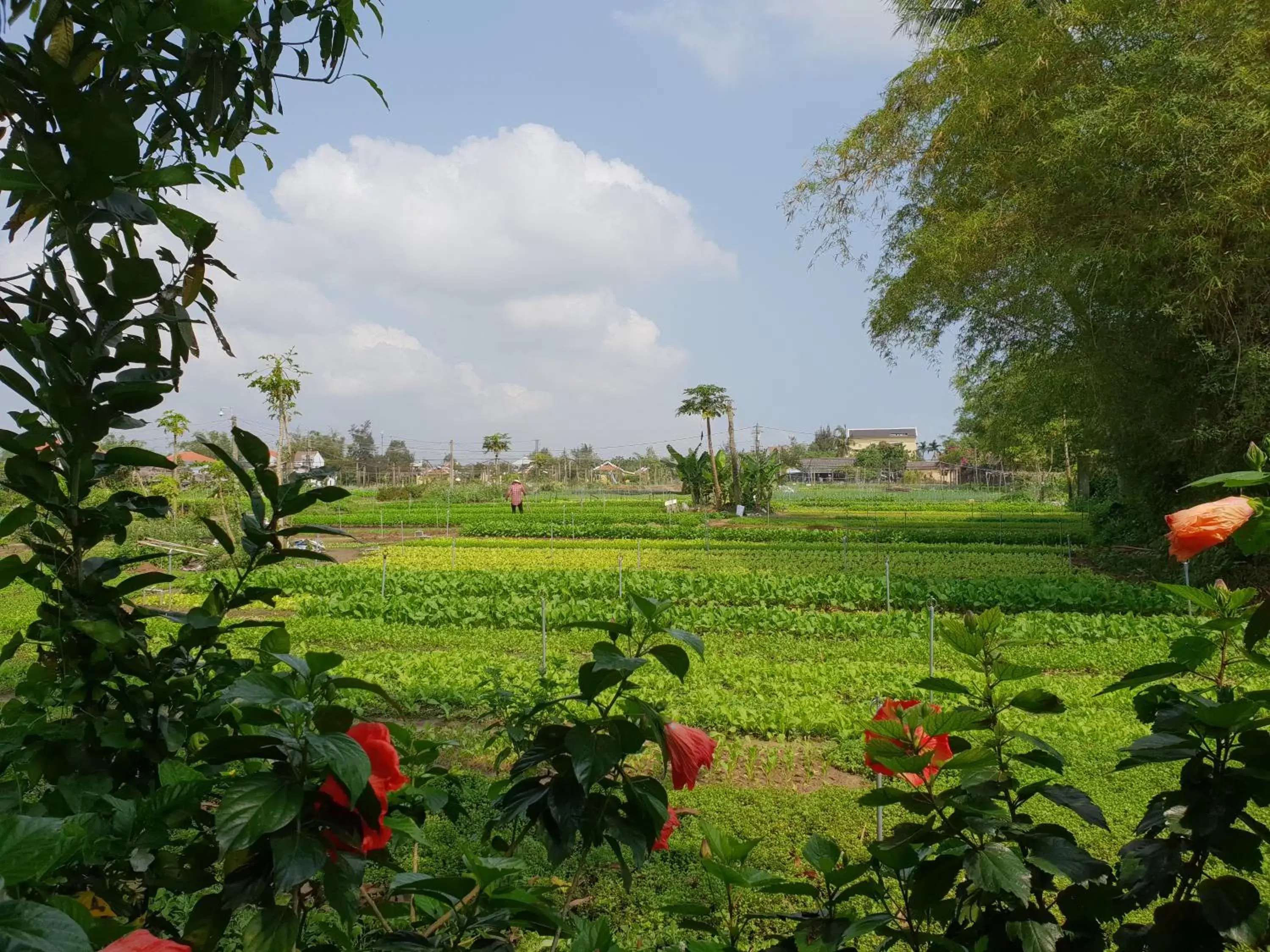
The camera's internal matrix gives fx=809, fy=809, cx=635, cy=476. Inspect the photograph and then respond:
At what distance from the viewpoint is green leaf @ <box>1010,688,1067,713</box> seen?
3.17ft

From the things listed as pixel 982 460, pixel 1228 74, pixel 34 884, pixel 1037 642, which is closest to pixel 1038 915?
pixel 34 884

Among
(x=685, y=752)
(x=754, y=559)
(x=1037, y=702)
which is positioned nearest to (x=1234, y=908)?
(x=1037, y=702)

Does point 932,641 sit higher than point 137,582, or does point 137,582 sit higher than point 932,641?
point 137,582

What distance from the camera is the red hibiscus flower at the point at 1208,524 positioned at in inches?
34.6

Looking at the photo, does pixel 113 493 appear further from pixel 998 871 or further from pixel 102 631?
pixel 998 871

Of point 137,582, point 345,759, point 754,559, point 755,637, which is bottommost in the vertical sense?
point 755,637

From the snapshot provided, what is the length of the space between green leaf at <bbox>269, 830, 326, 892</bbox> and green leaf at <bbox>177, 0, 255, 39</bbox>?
30.3 inches

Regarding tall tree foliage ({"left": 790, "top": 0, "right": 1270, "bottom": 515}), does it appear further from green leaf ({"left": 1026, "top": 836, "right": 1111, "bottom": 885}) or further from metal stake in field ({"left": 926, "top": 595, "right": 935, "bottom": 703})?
green leaf ({"left": 1026, "top": 836, "right": 1111, "bottom": 885})

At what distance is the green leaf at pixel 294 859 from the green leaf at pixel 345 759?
2.2 inches

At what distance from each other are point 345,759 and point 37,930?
23cm

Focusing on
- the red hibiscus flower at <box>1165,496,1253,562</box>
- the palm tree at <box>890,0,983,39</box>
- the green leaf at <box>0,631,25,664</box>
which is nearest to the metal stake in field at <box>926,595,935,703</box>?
the red hibiscus flower at <box>1165,496,1253,562</box>

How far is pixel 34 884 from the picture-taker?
0.70 metres

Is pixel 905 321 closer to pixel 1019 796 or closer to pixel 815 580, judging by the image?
pixel 815 580

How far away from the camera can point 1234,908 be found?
0.84 meters
